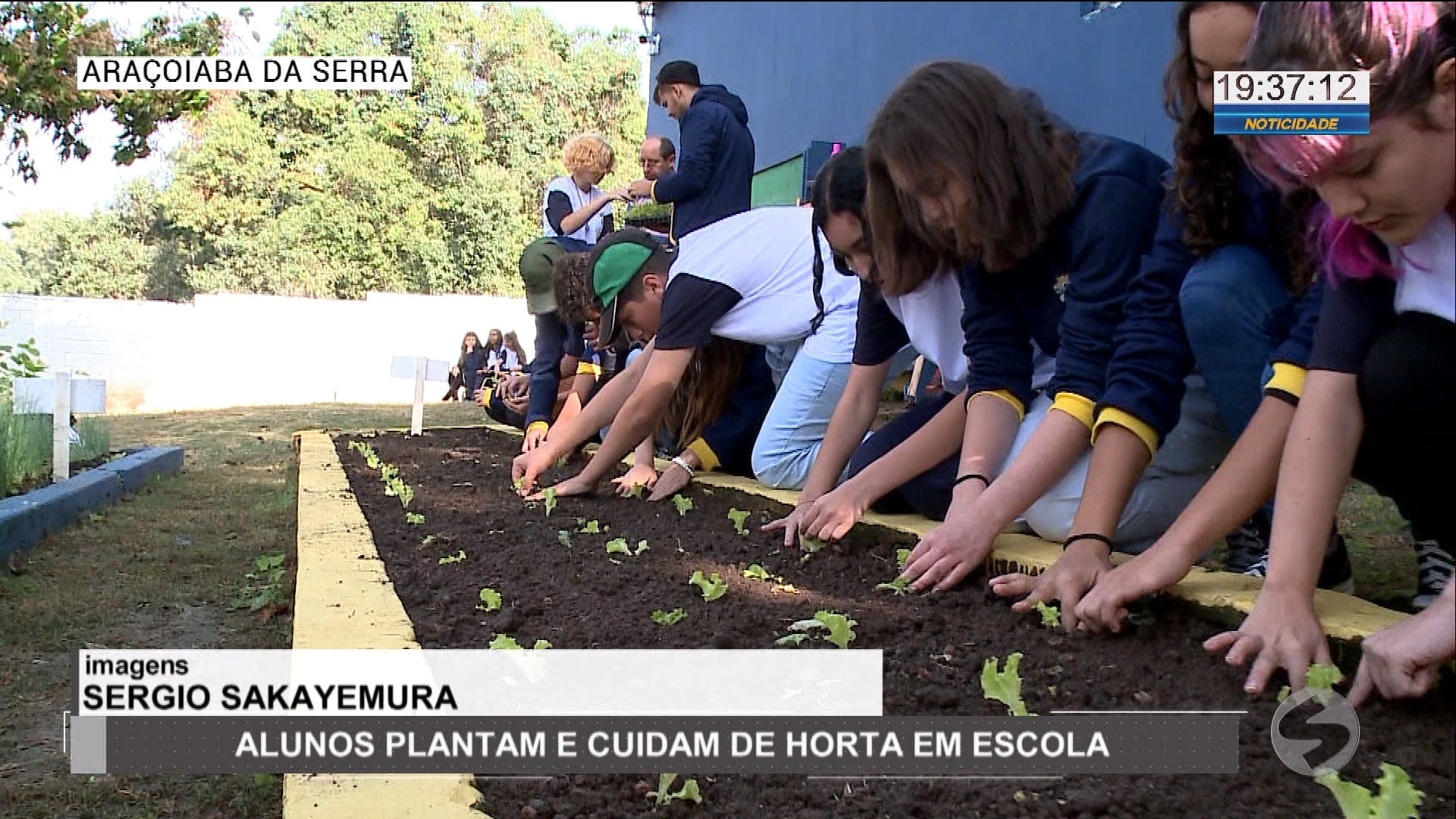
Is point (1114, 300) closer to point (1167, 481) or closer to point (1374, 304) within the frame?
point (1167, 481)

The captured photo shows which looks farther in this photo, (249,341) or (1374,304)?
(249,341)

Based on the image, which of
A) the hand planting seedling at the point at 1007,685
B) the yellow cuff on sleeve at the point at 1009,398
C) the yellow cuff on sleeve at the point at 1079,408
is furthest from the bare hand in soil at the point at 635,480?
the hand planting seedling at the point at 1007,685

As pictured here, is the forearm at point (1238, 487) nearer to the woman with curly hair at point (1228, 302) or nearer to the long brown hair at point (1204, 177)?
the woman with curly hair at point (1228, 302)

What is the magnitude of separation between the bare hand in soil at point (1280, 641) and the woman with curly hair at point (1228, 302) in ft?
0.56

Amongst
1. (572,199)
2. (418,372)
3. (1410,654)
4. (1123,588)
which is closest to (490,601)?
(1123,588)

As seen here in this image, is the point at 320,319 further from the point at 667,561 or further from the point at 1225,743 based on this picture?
the point at 1225,743

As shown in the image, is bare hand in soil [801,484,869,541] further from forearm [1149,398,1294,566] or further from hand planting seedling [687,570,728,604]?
forearm [1149,398,1294,566]

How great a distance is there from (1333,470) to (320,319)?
27.3ft

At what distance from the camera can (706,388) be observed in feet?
13.3

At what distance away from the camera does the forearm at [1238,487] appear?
5.26 feet

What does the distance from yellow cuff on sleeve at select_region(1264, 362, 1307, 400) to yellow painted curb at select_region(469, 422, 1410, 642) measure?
13.1 inches

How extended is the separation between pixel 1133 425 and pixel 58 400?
4.89 m

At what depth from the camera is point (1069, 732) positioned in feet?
4.48

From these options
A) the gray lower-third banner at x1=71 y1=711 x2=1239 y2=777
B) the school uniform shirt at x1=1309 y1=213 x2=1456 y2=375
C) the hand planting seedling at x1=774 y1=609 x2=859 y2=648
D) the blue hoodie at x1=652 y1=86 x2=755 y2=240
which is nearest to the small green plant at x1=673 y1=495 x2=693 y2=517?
the hand planting seedling at x1=774 y1=609 x2=859 y2=648
